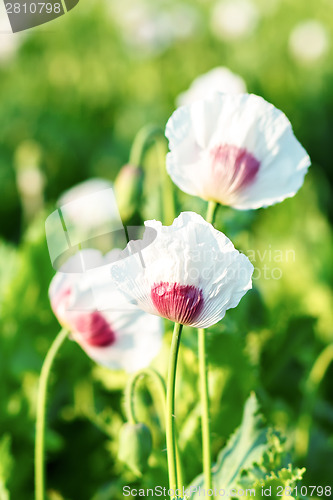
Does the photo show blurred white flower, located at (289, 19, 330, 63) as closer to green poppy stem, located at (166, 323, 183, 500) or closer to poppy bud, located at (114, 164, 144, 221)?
poppy bud, located at (114, 164, 144, 221)

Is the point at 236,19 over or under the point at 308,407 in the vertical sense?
over

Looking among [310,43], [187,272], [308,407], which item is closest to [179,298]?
[187,272]

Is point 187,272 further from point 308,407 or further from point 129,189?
point 308,407

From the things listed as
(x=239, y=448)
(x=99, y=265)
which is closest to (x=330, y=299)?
(x=239, y=448)

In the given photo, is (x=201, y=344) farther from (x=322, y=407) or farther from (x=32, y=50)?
(x=32, y=50)

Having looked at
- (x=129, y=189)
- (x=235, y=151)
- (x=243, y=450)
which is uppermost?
(x=235, y=151)

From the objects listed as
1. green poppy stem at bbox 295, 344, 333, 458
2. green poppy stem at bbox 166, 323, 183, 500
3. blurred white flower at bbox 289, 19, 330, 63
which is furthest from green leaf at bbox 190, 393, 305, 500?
blurred white flower at bbox 289, 19, 330, 63
